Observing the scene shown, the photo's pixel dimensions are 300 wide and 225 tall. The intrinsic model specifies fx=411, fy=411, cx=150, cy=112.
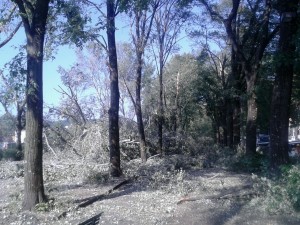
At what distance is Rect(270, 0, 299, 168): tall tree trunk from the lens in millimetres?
13109

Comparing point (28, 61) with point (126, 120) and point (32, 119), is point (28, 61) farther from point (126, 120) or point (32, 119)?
point (126, 120)

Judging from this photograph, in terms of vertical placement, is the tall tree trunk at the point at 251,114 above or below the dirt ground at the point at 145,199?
above

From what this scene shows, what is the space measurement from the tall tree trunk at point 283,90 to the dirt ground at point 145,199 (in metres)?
1.49

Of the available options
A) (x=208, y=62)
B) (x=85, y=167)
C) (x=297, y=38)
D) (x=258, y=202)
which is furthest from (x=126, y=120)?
(x=208, y=62)

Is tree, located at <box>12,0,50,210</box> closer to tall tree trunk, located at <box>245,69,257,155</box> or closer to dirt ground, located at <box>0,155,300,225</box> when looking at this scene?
dirt ground, located at <box>0,155,300,225</box>

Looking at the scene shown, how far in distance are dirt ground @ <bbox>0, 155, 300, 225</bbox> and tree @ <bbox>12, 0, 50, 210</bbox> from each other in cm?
53

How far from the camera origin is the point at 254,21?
22.8 meters

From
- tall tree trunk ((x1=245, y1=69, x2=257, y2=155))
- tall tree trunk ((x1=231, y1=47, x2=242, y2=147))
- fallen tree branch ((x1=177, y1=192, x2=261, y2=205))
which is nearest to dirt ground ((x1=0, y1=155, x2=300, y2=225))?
fallen tree branch ((x1=177, y1=192, x2=261, y2=205))

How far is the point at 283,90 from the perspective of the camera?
13109 millimetres

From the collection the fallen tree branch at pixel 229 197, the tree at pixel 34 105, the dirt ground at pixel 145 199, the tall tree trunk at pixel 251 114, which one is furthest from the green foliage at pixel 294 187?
the tall tree trunk at pixel 251 114

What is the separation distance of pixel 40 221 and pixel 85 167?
6.04 metres

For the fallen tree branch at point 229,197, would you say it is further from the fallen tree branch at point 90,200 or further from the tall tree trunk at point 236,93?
the tall tree trunk at point 236,93

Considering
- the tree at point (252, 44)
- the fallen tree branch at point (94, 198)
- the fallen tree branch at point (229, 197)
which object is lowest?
the fallen tree branch at point (94, 198)

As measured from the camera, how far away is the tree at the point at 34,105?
9.72 metres
